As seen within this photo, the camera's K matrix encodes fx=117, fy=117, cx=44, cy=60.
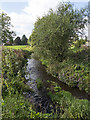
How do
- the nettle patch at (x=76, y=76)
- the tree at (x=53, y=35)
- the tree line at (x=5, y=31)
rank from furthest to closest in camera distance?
1. the tree at (x=53, y=35)
2. the nettle patch at (x=76, y=76)
3. the tree line at (x=5, y=31)

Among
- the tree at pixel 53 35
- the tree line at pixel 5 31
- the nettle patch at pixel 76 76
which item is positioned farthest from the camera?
the tree at pixel 53 35

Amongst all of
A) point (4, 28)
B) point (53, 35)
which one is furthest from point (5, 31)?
point (53, 35)

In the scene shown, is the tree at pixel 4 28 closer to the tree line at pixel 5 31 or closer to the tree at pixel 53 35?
the tree line at pixel 5 31

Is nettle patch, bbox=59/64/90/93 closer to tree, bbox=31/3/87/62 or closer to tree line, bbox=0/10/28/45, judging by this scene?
tree, bbox=31/3/87/62

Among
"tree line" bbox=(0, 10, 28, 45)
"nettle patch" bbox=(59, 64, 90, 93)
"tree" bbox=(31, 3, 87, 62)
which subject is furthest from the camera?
"tree" bbox=(31, 3, 87, 62)

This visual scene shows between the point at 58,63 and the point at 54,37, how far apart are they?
1920 mm

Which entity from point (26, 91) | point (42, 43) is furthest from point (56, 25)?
point (26, 91)

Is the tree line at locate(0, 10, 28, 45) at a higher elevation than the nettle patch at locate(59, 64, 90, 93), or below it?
higher

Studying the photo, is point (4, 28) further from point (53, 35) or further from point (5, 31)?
point (53, 35)

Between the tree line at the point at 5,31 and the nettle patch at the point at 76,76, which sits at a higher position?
the tree line at the point at 5,31

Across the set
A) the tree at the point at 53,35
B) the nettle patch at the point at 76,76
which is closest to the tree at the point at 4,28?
the tree at the point at 53,35

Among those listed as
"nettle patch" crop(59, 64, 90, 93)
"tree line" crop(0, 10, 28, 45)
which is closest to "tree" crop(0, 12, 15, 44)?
"tree line" crop(0, 10, 28, 45)

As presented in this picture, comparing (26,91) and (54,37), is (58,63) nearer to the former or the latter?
(54,37)

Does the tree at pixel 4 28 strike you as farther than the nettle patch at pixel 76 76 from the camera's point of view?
No
